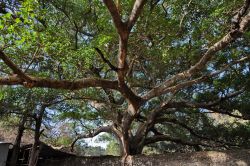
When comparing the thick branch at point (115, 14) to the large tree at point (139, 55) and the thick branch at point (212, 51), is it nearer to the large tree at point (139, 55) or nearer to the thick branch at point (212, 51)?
the large tree at point (139, 55)

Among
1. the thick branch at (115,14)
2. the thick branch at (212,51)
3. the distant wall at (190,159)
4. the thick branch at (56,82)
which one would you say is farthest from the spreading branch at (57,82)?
the distant wall at (190,159)

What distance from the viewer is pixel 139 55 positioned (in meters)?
9.16

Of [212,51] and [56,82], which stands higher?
[212,51]

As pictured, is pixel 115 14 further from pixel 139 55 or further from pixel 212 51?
pixel 139 55

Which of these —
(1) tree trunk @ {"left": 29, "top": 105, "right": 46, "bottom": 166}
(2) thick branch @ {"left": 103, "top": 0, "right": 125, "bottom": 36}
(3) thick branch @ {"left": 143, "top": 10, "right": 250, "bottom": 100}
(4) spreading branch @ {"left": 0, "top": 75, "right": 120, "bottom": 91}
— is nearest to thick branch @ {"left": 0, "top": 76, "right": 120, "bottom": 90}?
(4) spreading branch @ {"left": 0, "top": 75, "right": 120, "bottom": 91}

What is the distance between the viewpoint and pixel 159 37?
30.3 ft

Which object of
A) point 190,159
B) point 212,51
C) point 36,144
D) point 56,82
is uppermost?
point 212,51

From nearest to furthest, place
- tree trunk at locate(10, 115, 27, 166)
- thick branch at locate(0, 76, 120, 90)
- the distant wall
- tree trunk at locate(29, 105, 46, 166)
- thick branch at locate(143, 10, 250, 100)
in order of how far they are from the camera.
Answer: thick branch at locate(0, 76, 120, 90)
thick branch at locate(143, 10, 250, 100)
the distant wall
tree trunk at locate(29, 105, 46, 166)
tree trunk at locate(10, 115, 27, 166)

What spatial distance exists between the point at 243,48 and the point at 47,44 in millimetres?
5812

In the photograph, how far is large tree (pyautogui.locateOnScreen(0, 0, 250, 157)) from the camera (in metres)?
7.19

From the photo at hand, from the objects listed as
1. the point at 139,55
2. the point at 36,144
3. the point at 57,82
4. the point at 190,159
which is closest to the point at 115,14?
the point at 57,82

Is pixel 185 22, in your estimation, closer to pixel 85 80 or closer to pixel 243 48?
pixel 243 48

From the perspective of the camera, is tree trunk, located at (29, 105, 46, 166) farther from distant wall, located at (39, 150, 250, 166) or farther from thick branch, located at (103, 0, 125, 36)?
thick branch, located at (103, 0, 125, 36)

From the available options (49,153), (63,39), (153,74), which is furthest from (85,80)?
(49,153)
